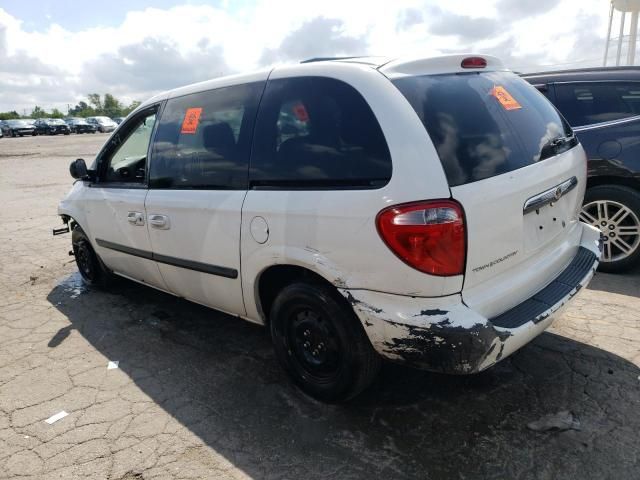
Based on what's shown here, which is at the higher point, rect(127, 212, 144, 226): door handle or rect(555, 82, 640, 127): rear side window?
rect(555, 82, 640, 127): rear side window

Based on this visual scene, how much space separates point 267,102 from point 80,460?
7.05 feet

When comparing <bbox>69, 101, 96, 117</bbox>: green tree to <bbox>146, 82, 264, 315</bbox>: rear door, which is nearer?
<bbox>146, 82, 264, 315</bbox>: rear door

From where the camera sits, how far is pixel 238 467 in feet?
7.82

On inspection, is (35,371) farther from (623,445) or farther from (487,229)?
(623,445)

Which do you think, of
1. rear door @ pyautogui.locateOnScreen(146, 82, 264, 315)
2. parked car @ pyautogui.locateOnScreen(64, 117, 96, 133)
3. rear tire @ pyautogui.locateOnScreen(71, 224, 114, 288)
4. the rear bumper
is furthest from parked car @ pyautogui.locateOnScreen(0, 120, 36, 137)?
the rear bumper

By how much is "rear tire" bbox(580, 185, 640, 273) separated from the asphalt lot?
0.44 m

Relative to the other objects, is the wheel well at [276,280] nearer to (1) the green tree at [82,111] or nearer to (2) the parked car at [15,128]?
(2) the parked car at [15,128]

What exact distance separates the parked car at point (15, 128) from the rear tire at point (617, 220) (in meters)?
50.3

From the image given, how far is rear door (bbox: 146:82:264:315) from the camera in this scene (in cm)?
292

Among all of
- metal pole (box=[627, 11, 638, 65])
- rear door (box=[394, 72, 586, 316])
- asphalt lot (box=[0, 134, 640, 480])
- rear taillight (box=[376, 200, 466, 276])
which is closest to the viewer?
rear taillight (box=[376, 200, 466, 276])

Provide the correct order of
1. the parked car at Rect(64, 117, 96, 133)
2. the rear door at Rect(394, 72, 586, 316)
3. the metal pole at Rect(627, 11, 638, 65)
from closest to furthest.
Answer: the rear door at Rect(394, 72, 586, 316), the metal pole at Rect(627, 11, 638, 65), the parked car at Rect(64, 117, 96, 133)

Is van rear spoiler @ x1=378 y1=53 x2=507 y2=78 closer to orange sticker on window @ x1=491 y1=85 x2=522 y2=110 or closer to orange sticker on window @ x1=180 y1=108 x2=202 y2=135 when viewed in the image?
orange sticker on window @ x1=491 y1=85 x2=522 y2=110

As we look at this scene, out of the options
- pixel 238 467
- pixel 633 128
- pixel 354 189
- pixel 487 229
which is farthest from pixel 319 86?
pixel 633 128

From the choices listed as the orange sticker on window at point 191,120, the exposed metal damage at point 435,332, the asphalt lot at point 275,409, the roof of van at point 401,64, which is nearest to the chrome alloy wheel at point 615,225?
the asphalt lot at point 275,409
